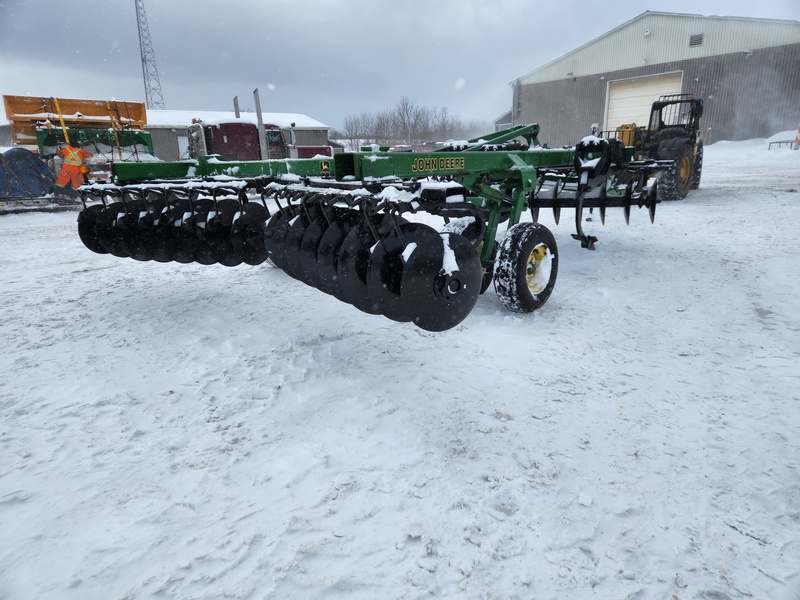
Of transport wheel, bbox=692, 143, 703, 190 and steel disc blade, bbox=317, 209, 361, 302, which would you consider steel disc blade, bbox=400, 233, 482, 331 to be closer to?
steel disc blade, bbox=317, 209, 361, 302

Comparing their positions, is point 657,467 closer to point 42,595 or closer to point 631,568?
point 631,568

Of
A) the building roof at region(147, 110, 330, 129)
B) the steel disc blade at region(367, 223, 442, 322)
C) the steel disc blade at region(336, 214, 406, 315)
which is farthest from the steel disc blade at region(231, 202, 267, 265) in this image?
the building roof at region(147, 110, 330, 129)

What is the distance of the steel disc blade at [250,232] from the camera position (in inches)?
162

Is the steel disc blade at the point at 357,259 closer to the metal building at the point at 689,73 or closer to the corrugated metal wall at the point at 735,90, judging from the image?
the metal building at the point at 689,73

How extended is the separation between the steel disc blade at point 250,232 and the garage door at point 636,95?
→ 1121 inches

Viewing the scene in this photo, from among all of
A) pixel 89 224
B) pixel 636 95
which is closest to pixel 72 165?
pixel 89 224

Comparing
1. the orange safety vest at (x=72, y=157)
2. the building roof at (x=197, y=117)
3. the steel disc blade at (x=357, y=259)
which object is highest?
the building roof at (x=197, y=117)

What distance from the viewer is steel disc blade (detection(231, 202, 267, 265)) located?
4.11 meters

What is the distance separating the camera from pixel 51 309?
416 centimetres

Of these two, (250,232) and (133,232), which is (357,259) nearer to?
(250,232)

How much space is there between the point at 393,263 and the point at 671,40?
31.6 m

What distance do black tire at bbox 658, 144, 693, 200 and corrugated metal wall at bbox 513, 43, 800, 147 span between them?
20825 millimetres

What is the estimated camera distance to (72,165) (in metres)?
10.3

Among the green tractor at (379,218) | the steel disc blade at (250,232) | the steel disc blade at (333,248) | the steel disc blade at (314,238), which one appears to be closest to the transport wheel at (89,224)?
the green tractor at (379,218)
